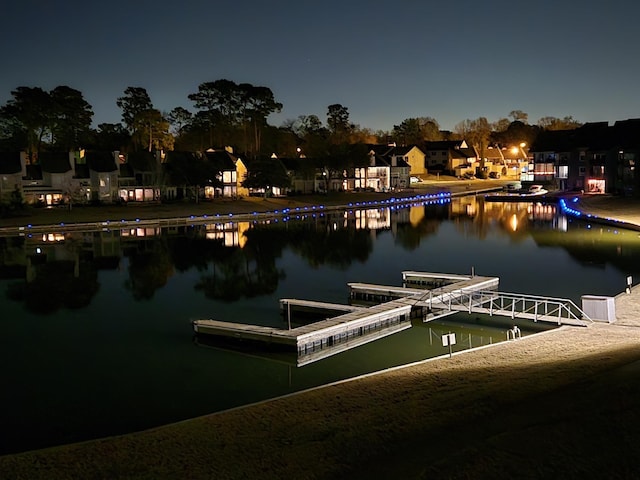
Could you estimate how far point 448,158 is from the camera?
4897 inches

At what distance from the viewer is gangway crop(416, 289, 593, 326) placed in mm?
18873

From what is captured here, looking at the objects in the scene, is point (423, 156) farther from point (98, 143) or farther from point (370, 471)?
point (370, 471)

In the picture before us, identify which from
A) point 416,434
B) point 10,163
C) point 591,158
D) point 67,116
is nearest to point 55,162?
point 10,163

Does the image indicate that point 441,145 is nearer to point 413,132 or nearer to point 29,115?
point 413,132

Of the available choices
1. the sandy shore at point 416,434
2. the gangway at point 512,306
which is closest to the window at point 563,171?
the gangway at point 512,306

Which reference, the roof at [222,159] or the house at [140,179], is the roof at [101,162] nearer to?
the house at [140,179]

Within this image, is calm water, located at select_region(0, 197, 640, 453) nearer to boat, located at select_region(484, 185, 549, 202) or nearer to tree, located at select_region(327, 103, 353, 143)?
boat, located at select_region(484, 185, 549, 202)

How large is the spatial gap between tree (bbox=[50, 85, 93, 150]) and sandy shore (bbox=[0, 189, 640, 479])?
76479mm

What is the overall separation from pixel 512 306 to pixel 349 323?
206 inches

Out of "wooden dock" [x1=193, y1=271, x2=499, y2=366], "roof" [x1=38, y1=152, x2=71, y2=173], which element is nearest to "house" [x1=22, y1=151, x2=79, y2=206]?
"roof" [x1=38, y1=152, x2=71, y2=173]

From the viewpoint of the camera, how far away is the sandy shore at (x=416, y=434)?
27.4 ft

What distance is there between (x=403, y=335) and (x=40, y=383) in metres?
10.1

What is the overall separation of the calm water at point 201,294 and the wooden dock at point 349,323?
0.54 meters

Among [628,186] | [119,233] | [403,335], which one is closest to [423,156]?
[628,186]
